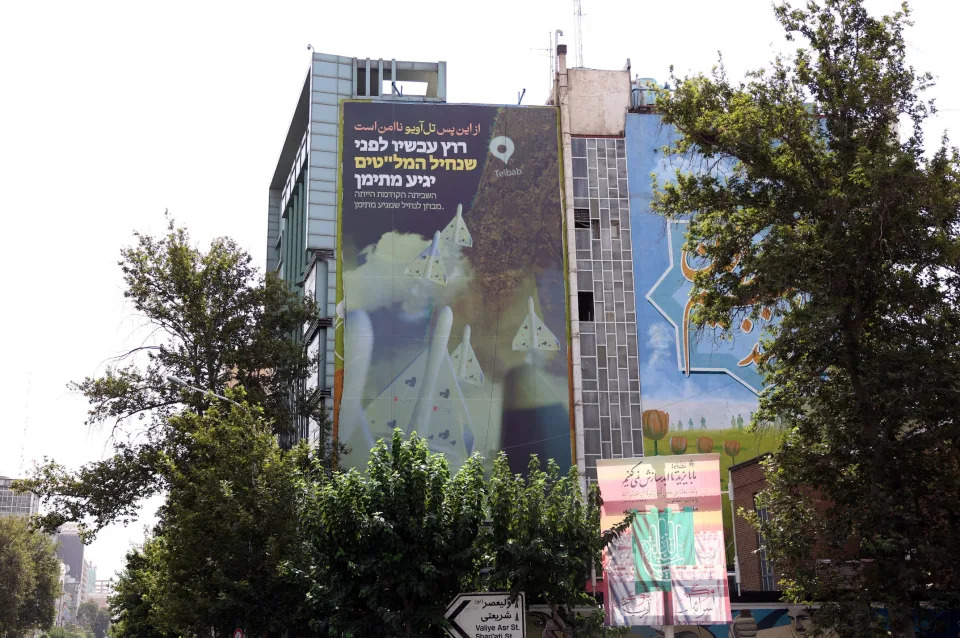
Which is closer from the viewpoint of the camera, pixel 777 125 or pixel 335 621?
pixel 335 621

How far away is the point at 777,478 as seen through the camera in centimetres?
1934

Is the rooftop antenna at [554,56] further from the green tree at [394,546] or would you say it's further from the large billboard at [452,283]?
the green tree at [394,546]

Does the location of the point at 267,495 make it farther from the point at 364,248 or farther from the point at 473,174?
the point at 473,174

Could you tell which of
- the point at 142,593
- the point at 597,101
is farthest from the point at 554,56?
the point at 142,593

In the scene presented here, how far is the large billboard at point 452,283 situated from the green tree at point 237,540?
14.4 m

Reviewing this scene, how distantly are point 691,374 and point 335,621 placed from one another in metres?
28.3

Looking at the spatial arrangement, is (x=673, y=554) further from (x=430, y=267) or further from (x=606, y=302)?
(x=606, y=302)

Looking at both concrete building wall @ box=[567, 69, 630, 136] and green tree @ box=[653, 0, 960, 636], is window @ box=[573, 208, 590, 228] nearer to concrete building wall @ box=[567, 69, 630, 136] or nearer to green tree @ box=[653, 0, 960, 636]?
concrete building wall @ box=[567, 69, 630, 136]

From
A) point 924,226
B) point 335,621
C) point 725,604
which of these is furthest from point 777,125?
point 335,621

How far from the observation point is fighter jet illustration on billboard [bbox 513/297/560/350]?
1654 inches

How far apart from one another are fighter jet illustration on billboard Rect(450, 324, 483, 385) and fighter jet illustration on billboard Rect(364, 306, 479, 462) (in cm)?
22

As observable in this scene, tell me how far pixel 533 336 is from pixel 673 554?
80.3 feet

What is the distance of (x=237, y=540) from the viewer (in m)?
23.2

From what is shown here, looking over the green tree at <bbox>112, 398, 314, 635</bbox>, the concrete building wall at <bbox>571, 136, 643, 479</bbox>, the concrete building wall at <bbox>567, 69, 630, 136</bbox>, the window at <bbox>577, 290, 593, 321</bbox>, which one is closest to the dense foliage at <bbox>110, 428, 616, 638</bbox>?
the green tree at <bbox>112, 398, 314, 635</bbox>
